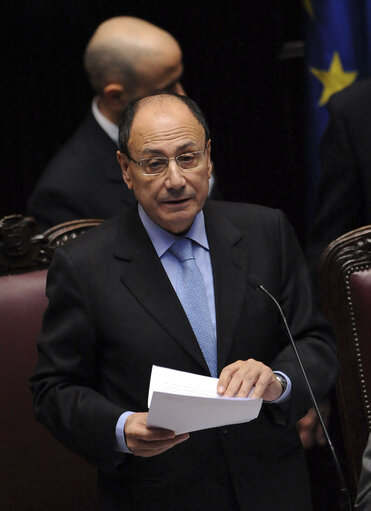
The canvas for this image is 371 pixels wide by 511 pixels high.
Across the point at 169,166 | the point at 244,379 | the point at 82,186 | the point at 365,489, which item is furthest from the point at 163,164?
the point at 82,186

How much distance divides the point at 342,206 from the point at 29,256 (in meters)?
0.87

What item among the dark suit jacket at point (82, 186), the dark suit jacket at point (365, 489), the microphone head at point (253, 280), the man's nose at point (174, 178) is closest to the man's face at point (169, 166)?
the man's nose at point (174, 178)

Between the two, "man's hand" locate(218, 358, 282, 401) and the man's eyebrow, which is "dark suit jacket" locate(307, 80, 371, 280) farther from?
"man's hand" locate(218, 358, 282, 401)

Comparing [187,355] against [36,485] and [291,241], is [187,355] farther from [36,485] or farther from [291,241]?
[36,485]

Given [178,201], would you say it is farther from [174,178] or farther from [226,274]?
[226,274]

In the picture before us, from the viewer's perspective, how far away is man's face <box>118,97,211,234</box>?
1963mm

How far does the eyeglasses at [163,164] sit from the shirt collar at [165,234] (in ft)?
0.39

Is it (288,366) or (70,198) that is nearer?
(288,366)

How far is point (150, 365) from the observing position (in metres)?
1.93

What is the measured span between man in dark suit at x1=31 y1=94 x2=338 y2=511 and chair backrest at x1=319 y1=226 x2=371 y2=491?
0.73 feet

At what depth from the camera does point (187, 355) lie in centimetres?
194

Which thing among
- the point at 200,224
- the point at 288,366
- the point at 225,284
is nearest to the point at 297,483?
the point at 288,366

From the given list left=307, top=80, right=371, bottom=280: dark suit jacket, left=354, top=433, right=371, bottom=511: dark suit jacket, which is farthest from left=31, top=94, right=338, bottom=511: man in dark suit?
left=307, top=80, right=371, bottom=280: dark suit jacket

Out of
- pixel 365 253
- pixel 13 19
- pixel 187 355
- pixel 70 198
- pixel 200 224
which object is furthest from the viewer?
pixel 13 19
